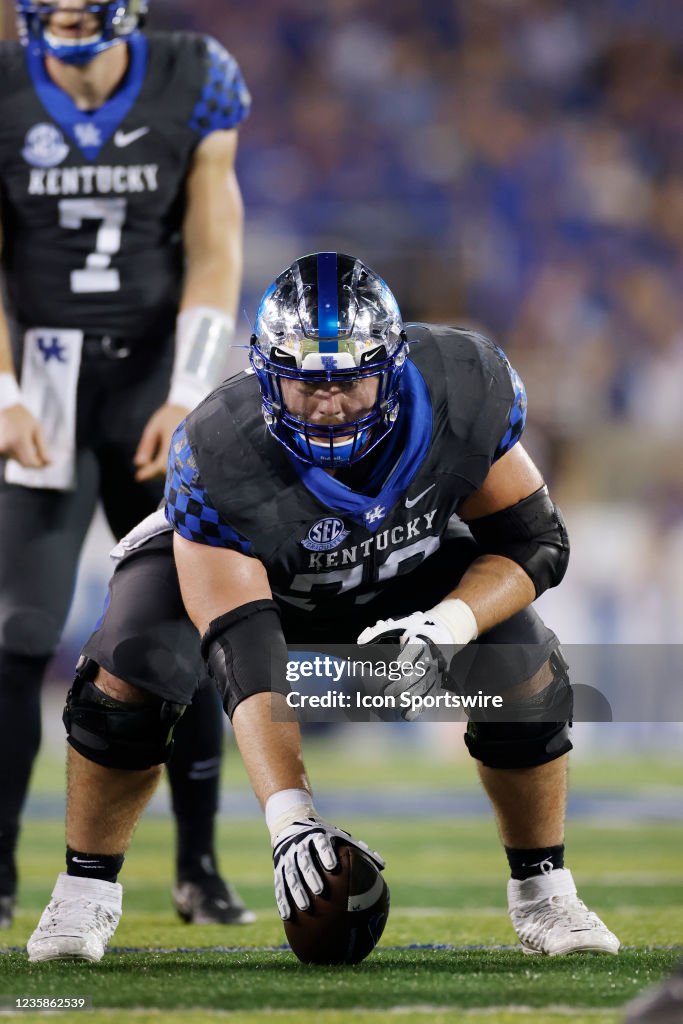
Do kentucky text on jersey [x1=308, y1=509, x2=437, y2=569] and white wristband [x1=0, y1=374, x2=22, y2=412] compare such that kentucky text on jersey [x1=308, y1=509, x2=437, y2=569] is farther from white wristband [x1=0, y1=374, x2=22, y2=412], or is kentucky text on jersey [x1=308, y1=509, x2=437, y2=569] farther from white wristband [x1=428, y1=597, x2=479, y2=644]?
white wristband [x1=0, y1=374, x2=22, y2=412]

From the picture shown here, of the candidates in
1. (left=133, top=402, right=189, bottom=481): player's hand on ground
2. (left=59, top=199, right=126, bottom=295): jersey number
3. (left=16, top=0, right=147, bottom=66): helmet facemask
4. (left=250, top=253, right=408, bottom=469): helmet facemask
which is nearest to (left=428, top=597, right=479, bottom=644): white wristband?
(left=250, top=253, right=408, bottom=469): helmet facemask

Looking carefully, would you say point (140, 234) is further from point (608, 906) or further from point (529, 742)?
point (608, 906)

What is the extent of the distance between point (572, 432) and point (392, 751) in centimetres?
235

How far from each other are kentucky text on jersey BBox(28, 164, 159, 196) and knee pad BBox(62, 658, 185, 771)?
4.24 feet

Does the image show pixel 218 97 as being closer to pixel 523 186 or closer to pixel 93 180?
pixel 93 180

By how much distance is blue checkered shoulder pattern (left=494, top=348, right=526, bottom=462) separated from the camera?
270cm

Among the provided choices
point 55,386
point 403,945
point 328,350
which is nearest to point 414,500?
point 328,350

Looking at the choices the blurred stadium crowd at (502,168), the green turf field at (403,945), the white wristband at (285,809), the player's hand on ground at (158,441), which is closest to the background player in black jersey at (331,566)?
→ the white wristband at (285,809)

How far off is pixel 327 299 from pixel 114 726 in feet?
2.78

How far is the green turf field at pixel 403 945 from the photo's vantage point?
2121mm

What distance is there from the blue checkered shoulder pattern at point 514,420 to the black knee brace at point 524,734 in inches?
17.5

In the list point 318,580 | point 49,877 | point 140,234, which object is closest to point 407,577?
point 318,580

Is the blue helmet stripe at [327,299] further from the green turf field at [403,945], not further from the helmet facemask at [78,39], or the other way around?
the helmet facemask at [78,39]

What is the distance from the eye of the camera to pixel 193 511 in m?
2.54
